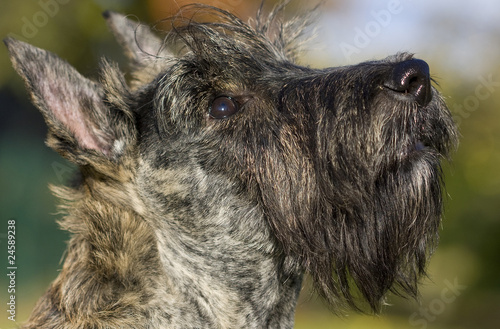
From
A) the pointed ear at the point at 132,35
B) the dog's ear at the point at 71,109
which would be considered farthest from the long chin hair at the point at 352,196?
the pointed ear at the point at 132,35

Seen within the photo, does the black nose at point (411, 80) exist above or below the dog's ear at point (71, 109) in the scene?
above

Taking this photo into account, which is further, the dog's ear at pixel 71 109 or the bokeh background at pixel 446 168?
the bokeh background at pixel 446 168

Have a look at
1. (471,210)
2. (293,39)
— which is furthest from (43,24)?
(471,210)

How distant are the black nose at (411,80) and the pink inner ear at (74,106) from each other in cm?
172

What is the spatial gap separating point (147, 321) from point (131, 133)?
3.61ft

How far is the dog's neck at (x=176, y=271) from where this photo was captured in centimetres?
308

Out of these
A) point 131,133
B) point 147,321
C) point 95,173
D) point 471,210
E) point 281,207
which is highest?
point 281,207

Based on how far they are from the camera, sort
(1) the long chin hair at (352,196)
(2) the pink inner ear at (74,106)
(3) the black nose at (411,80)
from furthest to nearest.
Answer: (2) the pink inner ear at (74,106) → (1) the long chin hair at (352,196) → (3) the black nose at (411,80)

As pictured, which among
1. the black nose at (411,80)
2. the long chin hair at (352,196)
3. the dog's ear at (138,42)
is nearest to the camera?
the black nose at (411,80)

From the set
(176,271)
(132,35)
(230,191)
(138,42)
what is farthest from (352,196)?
(132,35)

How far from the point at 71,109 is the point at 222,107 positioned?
2.88ft

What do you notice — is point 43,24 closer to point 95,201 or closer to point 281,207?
point 95,201

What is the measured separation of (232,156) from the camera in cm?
303

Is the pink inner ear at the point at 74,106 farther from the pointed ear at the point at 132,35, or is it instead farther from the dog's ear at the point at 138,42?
the pointed ear at the point at 132,35
